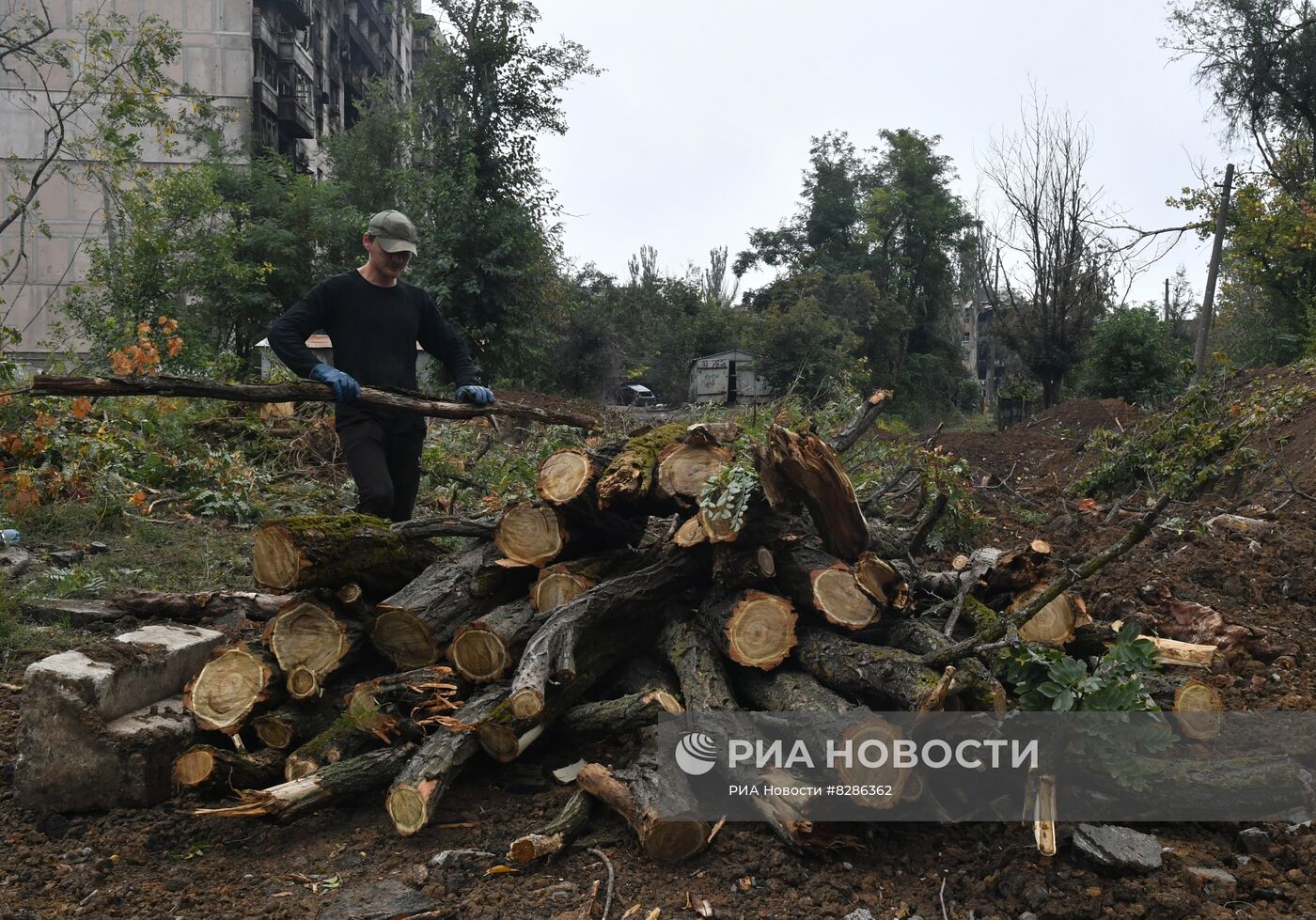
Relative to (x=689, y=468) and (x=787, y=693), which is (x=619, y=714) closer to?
(x=787, y=693)

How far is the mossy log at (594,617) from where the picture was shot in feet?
10.6

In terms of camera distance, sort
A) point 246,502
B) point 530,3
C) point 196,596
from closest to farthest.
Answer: point 196,596
point 246,502
point 530,3

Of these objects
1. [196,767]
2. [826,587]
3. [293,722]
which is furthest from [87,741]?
[826,587]

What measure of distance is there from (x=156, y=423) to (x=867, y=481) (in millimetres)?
6023

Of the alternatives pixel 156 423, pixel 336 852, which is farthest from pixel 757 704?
pixel 156 423

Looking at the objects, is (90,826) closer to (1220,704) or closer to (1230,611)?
(1220,704)

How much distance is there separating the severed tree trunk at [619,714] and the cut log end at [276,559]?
3.66 feet

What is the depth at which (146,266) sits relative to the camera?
1970 centimetres

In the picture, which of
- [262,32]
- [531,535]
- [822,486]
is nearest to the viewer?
[822,486]

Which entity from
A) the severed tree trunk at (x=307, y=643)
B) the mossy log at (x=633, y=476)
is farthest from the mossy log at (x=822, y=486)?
the severed tree trunk at (x=307, y=643)

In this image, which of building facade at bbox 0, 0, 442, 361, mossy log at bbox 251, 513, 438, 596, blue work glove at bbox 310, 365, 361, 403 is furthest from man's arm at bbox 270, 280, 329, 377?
building facade at bbox 0, 0, 442, 361

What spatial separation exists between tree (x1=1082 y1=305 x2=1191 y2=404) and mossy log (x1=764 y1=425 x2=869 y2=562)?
1992 centimetres

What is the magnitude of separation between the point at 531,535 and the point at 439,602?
1.48 ft

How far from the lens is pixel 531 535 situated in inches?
158
